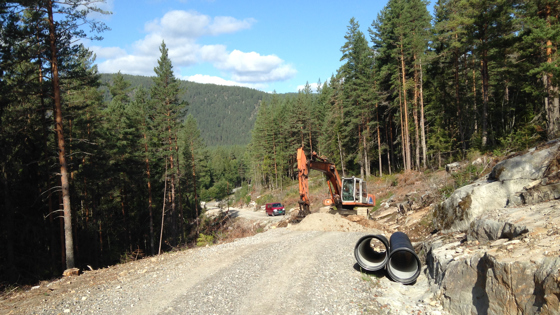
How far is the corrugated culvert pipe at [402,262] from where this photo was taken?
7836 mm

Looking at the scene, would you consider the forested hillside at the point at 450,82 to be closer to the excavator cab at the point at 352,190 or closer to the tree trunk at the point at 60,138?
the excavator cab at the point at 352,190

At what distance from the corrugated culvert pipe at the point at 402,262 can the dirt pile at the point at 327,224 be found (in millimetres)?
7006

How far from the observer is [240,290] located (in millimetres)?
7762

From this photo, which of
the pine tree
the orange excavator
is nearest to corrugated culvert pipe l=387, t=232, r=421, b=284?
the orange excavator

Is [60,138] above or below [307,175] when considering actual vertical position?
above

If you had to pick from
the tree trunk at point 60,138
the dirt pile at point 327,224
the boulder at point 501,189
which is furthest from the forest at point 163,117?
the dirt pile at point 327,224

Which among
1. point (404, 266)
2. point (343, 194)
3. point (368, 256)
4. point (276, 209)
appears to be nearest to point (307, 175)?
point (343, 194)

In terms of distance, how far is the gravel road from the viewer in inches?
269

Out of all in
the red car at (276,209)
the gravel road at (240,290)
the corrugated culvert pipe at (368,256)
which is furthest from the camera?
the red car at (276,209)

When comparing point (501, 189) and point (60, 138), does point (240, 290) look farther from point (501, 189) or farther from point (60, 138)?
point (60, 138)

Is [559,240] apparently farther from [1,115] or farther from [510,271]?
[1,115]

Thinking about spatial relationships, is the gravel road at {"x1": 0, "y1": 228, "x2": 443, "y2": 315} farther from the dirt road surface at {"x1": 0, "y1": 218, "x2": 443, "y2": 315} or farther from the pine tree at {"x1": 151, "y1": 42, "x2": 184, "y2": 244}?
the pine tree at {"x1": 151, "y1": 42, "x2": 184, "y2": 244}

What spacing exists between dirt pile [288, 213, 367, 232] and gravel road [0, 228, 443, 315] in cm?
501

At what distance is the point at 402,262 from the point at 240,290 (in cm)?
431
